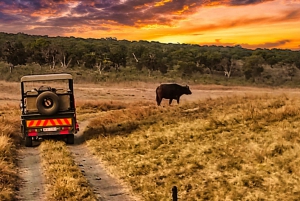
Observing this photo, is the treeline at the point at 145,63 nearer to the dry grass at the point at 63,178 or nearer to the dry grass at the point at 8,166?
the dry grass at the point at 8,166

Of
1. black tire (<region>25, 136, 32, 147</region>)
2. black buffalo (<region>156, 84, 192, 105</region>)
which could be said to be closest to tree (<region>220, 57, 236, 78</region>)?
black buffalo (<region>156, 84, 192, 105</region>)

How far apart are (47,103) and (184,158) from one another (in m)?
7.15

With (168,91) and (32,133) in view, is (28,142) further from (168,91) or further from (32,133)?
(168,91)

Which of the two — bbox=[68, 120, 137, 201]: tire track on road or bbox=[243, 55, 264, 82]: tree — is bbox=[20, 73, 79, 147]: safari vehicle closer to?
bbox=[68, 120, 137, 201]: tire track on road

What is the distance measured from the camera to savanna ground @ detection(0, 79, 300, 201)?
8930 mm

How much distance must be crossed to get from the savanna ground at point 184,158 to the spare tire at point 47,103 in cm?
139

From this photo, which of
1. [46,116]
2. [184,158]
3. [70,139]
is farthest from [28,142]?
[184,158]

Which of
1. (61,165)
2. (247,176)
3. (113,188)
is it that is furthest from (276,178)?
(61,165)

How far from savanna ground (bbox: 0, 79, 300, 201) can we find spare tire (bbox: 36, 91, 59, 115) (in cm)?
139

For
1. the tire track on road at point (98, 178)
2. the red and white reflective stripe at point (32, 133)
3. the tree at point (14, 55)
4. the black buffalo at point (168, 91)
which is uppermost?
the tree at point (14, 55)

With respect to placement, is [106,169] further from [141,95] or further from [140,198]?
[141,95]

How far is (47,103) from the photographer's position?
15.8 m

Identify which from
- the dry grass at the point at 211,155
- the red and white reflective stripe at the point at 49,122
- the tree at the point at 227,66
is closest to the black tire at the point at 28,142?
the red and white reflective stripe at the point at 49,122

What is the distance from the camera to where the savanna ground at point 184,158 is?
8.93m
